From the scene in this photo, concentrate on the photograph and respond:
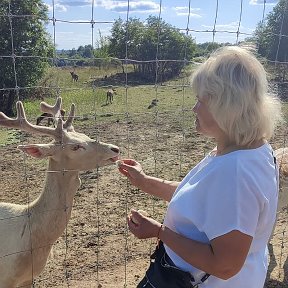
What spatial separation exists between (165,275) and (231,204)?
480 millimetres

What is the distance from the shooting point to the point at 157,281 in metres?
1.97

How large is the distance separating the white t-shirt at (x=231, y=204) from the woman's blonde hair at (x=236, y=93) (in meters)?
0.09

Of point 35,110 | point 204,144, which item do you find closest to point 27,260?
point 204,144

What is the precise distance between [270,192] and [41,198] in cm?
243

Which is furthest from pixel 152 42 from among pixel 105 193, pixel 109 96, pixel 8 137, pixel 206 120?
pixel 206 120

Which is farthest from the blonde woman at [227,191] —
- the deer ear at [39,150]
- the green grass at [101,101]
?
the green grass at [101,101]

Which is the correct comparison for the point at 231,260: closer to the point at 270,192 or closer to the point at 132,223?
the point at 270,192

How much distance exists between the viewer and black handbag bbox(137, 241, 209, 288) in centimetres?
191

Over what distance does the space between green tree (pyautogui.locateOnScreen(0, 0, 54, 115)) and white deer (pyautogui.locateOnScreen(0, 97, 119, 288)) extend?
9.46 metres

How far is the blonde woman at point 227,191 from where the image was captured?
1692mm

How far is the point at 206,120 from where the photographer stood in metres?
1.84

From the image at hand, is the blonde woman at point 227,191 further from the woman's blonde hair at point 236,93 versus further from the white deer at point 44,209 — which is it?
the white deer at point 44,209

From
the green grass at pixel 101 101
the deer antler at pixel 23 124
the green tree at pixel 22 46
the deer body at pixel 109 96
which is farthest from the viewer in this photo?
the deer body at pixel 109 96

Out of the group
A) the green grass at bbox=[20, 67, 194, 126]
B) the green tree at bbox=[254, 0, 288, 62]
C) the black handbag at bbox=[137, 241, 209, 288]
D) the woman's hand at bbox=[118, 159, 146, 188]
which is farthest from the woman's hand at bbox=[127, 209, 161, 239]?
the green grass at bbox=[20, 67, 194, 126]
